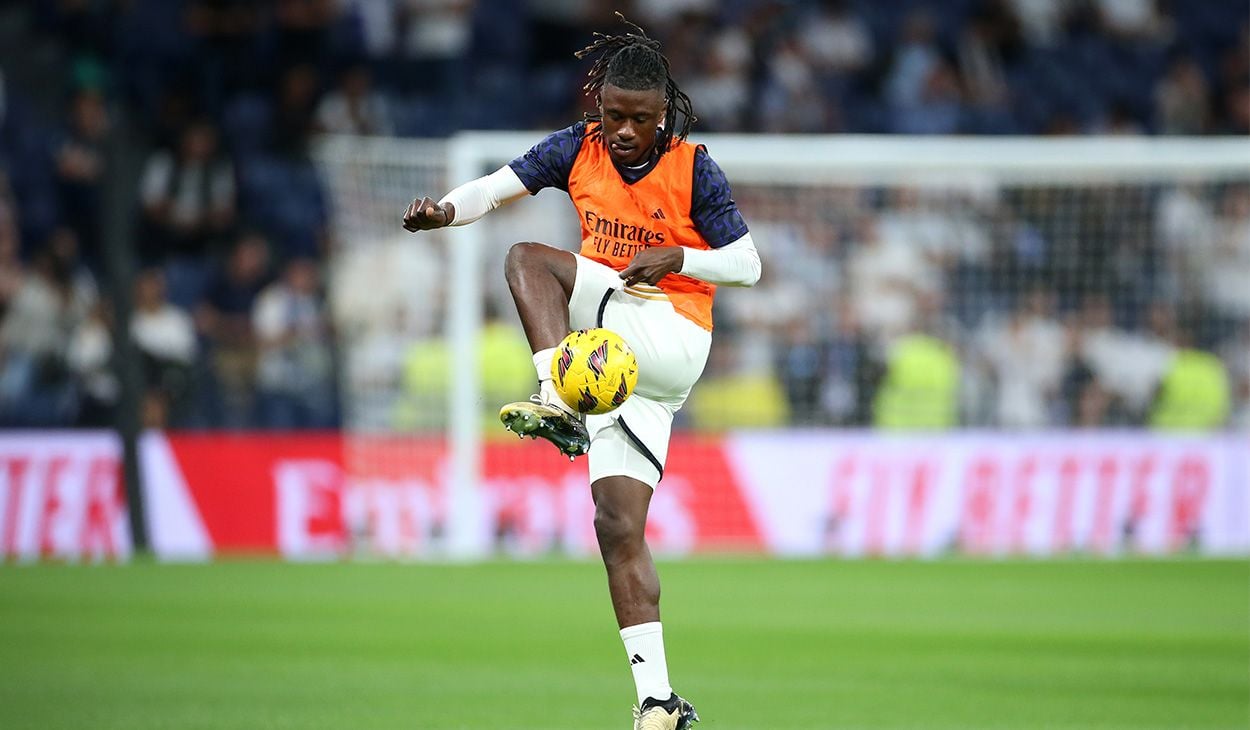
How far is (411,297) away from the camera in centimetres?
1739

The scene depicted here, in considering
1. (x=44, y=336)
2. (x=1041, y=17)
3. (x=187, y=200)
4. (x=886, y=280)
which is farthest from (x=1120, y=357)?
(x=44, y=336)

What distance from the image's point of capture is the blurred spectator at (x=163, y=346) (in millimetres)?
16750

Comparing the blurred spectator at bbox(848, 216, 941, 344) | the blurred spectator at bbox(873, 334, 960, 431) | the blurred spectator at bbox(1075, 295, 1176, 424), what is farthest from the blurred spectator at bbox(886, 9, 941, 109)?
the blurred spectator at bbox(873, 334, 960, 431)

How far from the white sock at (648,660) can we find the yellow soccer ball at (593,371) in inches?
31.8

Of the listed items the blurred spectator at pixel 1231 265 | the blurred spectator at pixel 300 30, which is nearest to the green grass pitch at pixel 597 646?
the blurred spectator at pixel 1231 265

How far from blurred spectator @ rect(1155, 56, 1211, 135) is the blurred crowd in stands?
0.04 meters

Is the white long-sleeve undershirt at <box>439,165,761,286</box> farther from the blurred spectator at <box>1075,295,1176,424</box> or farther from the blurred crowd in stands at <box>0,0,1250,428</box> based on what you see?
the blurred spectator at <box>1075,295,1176,424</box>

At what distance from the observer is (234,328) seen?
17.7 meters

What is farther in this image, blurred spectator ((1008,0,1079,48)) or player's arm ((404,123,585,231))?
blurred spectator ((1008,0,1079,48))

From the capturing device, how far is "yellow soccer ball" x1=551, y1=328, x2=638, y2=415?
6.03m

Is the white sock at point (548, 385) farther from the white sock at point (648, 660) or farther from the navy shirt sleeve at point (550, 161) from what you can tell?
the white sock at point (648, 660)

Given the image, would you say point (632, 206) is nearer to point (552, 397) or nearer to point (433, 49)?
point (552, 397)

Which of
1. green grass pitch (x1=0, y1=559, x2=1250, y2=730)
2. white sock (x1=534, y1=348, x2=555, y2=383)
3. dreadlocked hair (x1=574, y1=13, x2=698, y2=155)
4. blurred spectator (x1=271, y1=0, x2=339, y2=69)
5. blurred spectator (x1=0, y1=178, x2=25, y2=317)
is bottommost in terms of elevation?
green grass pitch (x1=0, y1=559, x2=1250, y2=730)

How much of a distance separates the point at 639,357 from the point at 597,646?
4583mm
